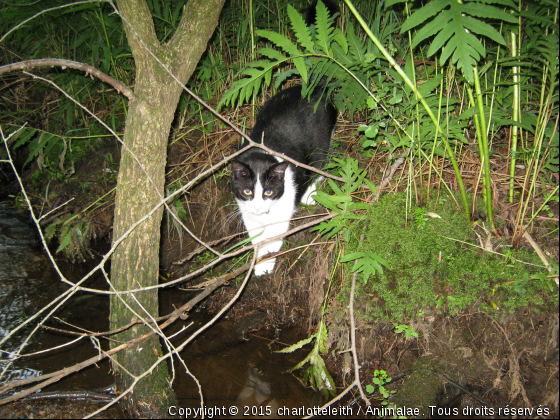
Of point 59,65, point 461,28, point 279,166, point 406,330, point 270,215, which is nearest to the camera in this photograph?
point 461,28

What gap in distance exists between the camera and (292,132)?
2.73 m

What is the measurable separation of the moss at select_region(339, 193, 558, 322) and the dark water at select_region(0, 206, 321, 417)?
2.21 feet

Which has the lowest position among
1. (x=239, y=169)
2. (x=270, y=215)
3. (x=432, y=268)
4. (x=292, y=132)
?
(x=432, y=268)

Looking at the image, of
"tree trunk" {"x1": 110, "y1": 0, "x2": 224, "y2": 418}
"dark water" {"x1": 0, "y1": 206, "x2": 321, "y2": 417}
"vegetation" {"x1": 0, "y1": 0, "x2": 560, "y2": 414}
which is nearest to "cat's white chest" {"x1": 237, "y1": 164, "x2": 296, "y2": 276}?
"vegetation" {"x1": 0, "y1": 0, "x2": 560, "y2": 414}

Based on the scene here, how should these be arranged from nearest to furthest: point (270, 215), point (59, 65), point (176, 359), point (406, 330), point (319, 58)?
point (59, 65) < point (406, 330) < point (319, 58) < point (176, 359) < point (270, 215)

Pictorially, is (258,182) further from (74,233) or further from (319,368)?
(74,233)

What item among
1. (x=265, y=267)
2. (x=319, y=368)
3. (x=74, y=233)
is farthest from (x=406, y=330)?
(x=74, y=233)

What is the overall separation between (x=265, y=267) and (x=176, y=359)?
32.8 inches

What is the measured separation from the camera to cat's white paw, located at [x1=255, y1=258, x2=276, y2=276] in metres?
2.62

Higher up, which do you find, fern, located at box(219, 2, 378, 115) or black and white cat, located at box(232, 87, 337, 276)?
fern, located at box(219, 2, 378, 115)

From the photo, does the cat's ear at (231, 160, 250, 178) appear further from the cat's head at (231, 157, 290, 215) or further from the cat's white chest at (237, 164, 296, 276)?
the cat's white chest at (237, 164, 296, 276)

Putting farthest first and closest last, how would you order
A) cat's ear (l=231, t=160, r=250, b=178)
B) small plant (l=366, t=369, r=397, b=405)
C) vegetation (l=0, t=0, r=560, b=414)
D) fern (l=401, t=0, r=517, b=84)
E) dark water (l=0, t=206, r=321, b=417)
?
cat's ear (l=231, t=160, r=250, b=178) → dark water (l=0, t=206, r=321, b=417) → small plant (l=366, t=369, r=397, b=405) → vegetation (l=0, t=0, r=560, b=414) → fern (l=401, t=0, r=517, b=84)

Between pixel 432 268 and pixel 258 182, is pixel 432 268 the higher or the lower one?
the lower one

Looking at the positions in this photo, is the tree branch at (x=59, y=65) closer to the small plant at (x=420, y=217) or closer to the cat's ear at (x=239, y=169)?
the cat's ear at (x=239, y=169)
